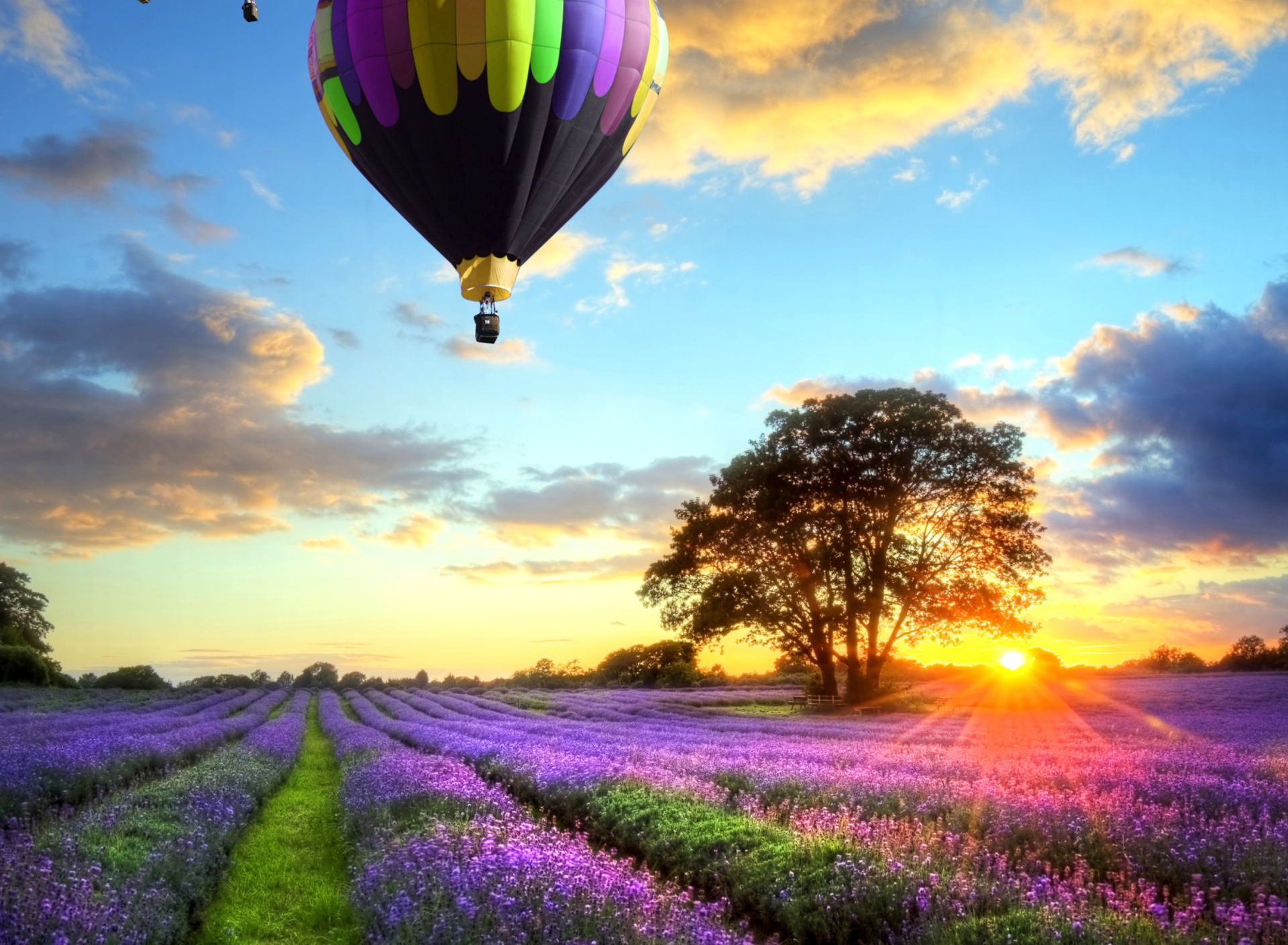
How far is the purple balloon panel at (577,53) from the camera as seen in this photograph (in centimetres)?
1242

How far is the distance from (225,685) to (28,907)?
66322mm

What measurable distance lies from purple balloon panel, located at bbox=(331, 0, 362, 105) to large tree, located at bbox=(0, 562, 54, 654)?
61629 mm

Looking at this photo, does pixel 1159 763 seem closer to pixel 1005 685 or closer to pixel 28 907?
pixel 28 907

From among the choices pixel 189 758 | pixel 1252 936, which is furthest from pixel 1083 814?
pixel 189 758

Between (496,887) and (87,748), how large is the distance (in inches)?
424

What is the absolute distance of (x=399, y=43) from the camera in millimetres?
12102

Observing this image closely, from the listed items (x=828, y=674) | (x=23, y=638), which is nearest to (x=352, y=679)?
(x=23, y=638)

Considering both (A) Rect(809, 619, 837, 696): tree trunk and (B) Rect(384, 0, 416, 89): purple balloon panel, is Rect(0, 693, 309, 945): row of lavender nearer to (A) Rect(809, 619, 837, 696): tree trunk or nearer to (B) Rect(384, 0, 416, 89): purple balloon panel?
(B) Rect(384, 0, 416, 89): purple balloon panel

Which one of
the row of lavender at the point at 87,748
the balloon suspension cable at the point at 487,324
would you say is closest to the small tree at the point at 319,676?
the row of lavender at the point at 87,748

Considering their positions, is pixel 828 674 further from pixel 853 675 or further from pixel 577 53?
pixel 577 53

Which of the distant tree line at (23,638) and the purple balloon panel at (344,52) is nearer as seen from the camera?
the purple balloon panel at (344,52)

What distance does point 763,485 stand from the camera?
28688mm

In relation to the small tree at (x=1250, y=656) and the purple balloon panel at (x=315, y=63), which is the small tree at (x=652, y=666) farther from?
the purple balloon panel at (x=315, y=63)

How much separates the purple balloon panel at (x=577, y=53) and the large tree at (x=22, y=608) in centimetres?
6365
